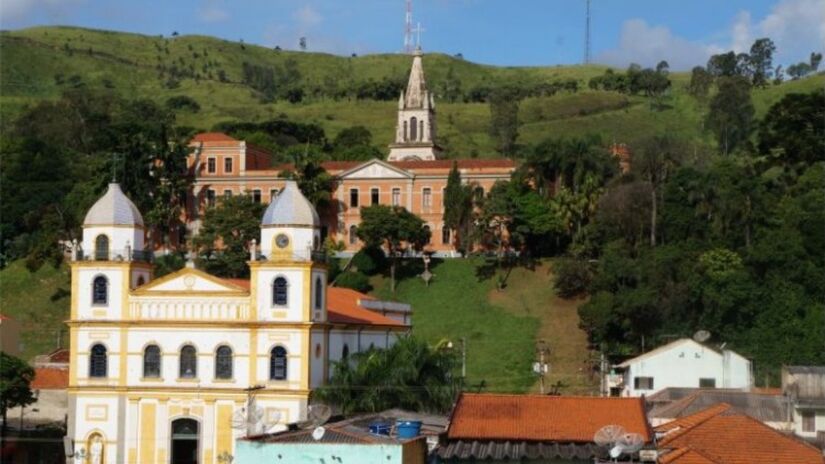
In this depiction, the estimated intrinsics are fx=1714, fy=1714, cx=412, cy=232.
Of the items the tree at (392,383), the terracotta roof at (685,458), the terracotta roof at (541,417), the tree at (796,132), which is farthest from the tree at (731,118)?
the terracotta roof at (685,458)

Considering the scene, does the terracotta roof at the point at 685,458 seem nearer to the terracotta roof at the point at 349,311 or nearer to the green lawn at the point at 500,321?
the terracotta roof at the point at 349,311

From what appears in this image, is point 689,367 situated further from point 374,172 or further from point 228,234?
point 374,172

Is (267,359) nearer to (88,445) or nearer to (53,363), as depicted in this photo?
(88,445)

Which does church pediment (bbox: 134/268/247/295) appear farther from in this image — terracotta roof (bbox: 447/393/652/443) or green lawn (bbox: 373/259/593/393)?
green lawn (bbox: 373/259/593/393)

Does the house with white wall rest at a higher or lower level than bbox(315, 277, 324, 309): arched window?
lower

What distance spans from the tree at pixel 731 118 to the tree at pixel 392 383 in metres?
61.2

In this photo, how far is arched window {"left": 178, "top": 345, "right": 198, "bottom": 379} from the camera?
53.9 meters

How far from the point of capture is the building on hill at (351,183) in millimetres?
92250

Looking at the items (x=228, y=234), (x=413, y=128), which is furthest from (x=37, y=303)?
(x=413, y=128)

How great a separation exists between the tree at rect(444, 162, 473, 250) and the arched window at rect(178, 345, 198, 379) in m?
35.2

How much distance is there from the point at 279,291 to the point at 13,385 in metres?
11.3

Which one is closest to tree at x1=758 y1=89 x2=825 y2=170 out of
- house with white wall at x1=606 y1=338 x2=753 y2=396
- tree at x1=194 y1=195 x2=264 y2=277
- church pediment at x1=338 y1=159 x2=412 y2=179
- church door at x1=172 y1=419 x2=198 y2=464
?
church pediment at x1=338 y1=159 x2=412 y2=179

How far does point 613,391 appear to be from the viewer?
6638 cm

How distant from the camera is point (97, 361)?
54.7 metres
